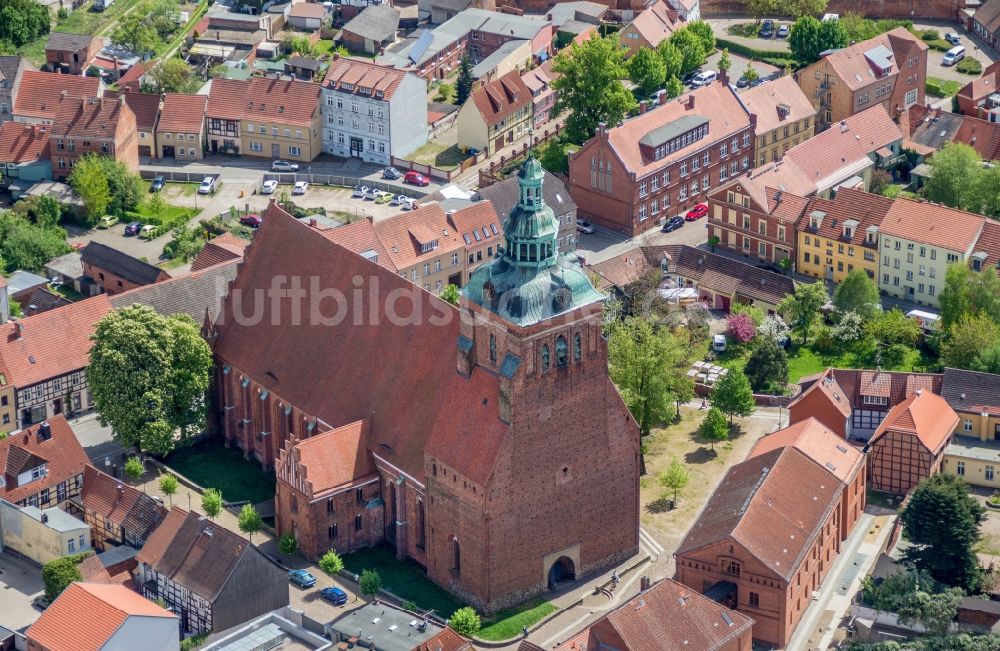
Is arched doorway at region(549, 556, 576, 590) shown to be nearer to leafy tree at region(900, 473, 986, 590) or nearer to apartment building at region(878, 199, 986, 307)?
leafy tree at region(900, 473, 986, 590)

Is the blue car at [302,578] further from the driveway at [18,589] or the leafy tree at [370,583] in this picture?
the driveway at [18,589]

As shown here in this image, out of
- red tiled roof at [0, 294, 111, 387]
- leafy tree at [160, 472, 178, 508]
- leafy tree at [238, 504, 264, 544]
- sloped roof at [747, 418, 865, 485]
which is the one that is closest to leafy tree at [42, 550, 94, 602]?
leafy tree at [160, 472, 178, 508]

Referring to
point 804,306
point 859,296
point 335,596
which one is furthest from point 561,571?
point 859,296

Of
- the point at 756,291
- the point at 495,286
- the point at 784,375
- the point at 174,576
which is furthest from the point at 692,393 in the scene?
the point at 174,576

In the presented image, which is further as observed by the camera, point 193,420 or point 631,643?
point 193,420

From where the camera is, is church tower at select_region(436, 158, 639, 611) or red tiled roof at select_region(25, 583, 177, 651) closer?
red tiled roof at select_region(25, 583, 177, 651)

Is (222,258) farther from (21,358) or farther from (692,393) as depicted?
(692,393)
